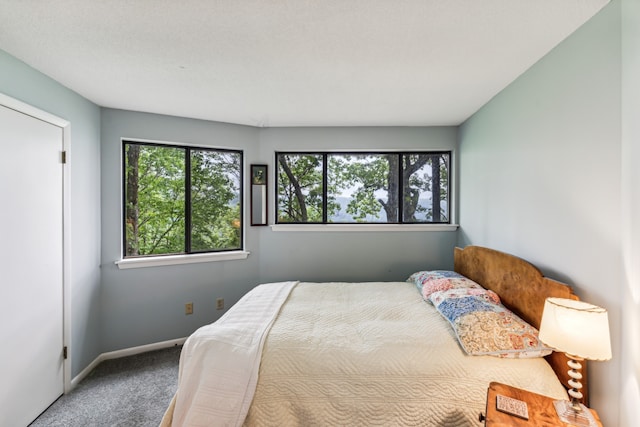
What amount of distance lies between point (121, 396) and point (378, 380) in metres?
2.05

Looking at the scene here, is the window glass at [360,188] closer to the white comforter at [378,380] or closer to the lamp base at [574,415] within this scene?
the white comforter at [378,380]

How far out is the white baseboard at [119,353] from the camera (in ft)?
7.18

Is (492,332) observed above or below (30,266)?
below

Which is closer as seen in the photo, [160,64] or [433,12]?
[433,12]

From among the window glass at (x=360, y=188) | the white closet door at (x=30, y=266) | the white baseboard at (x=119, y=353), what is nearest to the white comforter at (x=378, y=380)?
the white closet door at (x=30, y=266)

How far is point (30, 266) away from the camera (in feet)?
5.85

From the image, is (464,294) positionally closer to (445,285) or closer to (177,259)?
(445,285)

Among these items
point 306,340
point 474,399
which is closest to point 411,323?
point 474,399

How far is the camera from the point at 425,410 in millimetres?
1282

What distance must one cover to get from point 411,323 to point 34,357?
263 cm

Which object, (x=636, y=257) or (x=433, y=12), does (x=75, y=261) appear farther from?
(x=636, y=257)

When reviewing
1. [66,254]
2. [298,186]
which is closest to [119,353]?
[66,254]

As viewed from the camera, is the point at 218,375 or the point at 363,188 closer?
the point at 218,375

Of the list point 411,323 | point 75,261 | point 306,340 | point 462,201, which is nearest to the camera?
point 306,340
